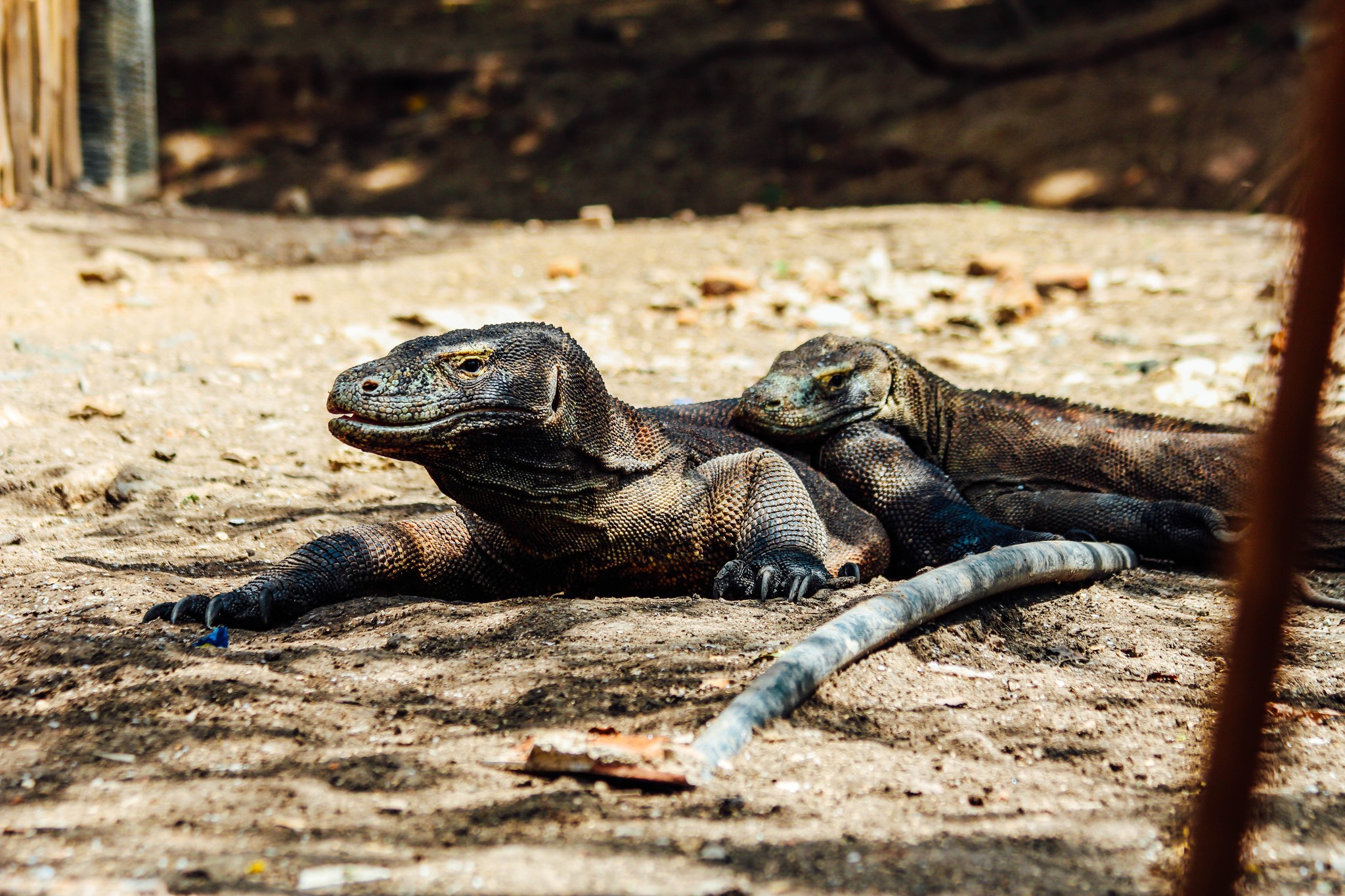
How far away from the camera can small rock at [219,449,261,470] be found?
200 inches

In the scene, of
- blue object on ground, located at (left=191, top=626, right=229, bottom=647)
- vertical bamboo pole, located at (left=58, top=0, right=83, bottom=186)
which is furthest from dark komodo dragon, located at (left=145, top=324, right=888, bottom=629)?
vertical bamboo pole, located at (left=58, top=0, right=83, bottom=186)

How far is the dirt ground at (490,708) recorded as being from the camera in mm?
1848

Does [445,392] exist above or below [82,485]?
above

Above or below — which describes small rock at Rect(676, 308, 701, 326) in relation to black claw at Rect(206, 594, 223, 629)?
above

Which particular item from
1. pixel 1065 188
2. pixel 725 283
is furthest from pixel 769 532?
pixel 1065 188

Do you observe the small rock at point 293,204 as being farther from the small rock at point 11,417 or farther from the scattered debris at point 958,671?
the scattered debris at point 958,671

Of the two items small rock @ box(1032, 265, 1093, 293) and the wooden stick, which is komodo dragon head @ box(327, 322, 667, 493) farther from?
small rock @ box(1032, 265, 1093, 293)

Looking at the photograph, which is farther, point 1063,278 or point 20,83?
point 20,83

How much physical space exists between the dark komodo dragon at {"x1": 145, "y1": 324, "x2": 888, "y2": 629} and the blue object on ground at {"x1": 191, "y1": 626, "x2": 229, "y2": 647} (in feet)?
0.36

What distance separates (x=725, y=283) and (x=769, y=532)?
15.0 feet

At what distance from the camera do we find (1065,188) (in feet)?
38.3

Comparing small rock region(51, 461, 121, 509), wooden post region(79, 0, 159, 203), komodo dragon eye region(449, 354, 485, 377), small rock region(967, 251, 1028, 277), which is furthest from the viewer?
wooden post region(79, 0, 159, 203)

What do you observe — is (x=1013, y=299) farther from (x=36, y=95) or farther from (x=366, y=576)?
(x=36, y=95)

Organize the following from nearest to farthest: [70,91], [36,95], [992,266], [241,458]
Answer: [241,458]
[992,266]
[36,95]
[70,91]
